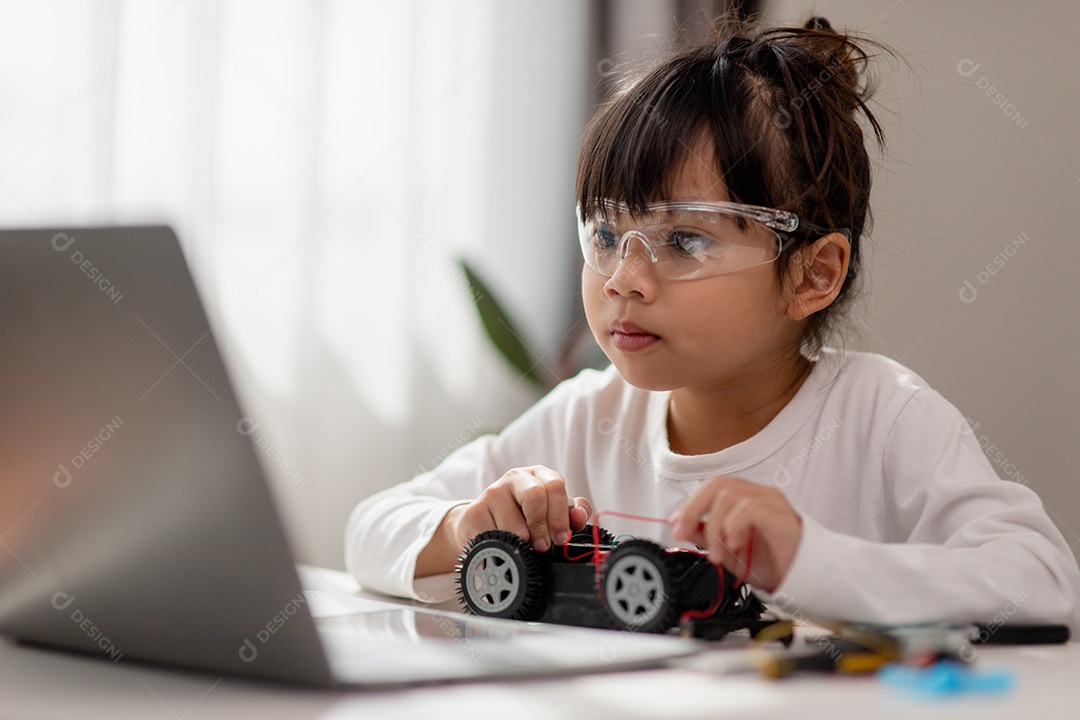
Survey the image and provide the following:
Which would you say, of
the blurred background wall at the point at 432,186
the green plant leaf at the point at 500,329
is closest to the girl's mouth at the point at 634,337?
the blurred background wall at the point at 432,186

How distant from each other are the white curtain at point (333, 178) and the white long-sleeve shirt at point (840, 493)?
Answer: 0.75 meters

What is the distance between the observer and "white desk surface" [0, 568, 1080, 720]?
0.50 metres

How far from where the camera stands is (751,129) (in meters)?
1.11

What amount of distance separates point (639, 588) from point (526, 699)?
21 cm

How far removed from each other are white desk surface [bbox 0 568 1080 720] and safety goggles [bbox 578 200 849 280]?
0.56m

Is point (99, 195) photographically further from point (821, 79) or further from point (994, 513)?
point (994, 513)

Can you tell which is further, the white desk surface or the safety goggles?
the safety goggles

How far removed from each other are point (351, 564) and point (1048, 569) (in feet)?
2.31

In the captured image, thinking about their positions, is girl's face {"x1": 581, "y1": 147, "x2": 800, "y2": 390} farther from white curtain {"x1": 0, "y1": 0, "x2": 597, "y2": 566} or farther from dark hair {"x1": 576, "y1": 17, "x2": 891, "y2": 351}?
white curtain {"x1": 0, "y1": 0, "x2": 597, "y2": 566}

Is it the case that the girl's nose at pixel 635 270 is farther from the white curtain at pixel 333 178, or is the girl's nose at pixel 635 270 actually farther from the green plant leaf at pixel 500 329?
the green plant leaf at pixel 500 329

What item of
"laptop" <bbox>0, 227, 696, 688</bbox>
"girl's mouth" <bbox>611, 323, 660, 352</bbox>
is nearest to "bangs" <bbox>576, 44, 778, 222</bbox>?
"girl's mouth" <bbox>611, 323, 660, 352</bbox>

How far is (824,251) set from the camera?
118 centimetres

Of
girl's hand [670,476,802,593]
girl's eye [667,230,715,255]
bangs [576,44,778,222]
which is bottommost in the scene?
girl's hand [670,476,802,593]

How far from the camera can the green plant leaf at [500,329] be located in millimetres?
2188
